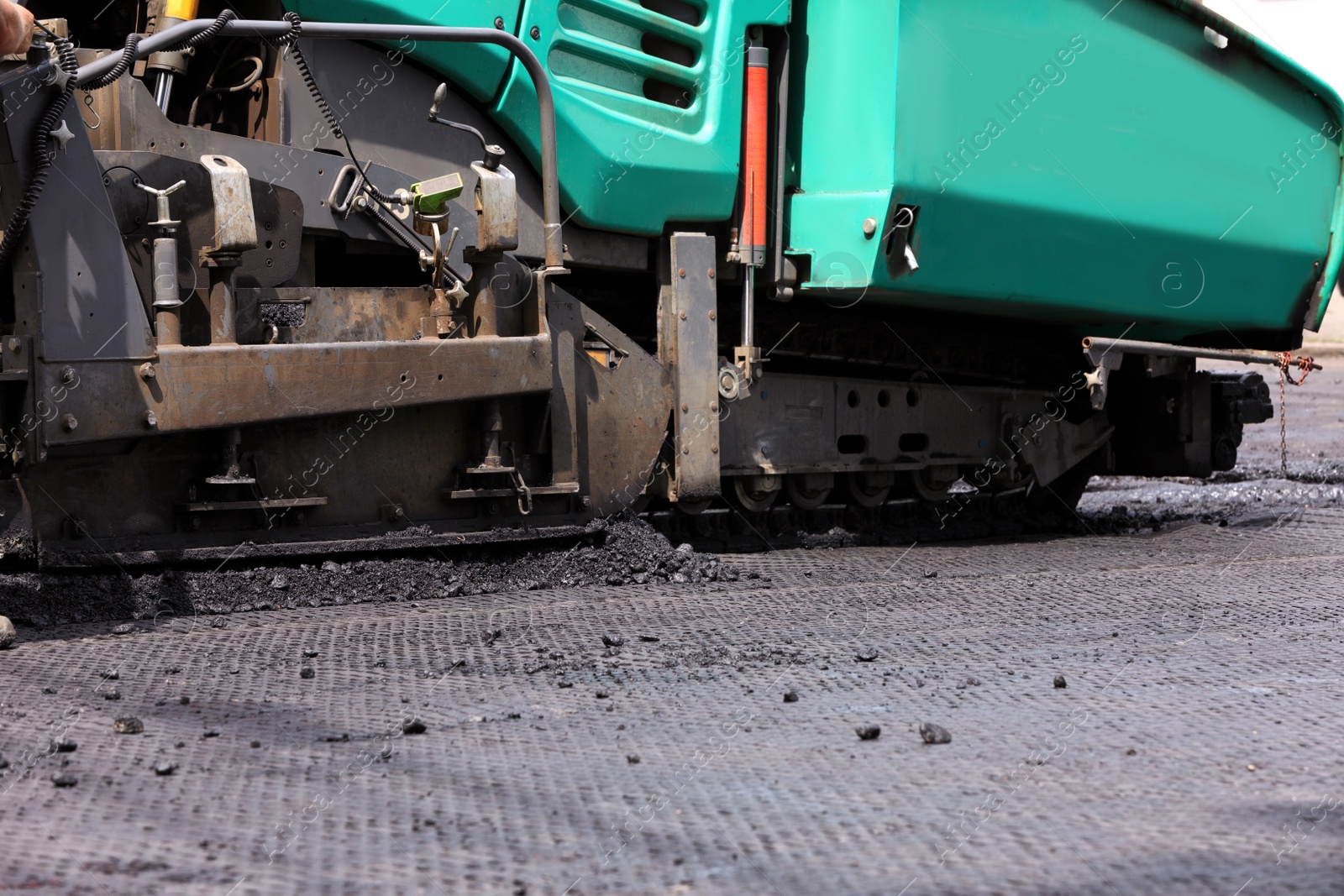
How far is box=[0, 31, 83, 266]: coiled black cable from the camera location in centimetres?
341

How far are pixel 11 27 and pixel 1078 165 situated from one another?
4000 millimetres

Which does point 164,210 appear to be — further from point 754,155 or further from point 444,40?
point 754,155

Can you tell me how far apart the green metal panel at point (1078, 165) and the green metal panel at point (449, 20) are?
1311 mm

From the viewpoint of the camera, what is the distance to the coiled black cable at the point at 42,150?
3.41m

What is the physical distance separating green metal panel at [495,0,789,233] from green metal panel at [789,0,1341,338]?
0.39m

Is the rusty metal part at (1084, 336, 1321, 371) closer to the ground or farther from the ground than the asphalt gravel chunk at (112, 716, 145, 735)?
farther from the ground

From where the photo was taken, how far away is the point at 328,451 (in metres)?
4.16

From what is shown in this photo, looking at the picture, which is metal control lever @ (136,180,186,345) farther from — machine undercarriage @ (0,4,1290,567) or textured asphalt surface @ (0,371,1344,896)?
textured asphalt surface @ (0,371,1344,896)

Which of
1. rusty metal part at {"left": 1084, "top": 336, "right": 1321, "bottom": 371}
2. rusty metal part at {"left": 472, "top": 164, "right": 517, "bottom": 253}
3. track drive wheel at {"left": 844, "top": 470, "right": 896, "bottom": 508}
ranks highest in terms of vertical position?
rusty metal part at {"left": 472, "top": 164, "right": 517, "bottom": 253}

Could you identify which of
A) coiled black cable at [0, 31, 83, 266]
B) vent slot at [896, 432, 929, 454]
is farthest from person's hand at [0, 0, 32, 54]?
vent slot at [896, 432, 929, 454]

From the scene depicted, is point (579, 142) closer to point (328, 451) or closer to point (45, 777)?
point (328, 451)

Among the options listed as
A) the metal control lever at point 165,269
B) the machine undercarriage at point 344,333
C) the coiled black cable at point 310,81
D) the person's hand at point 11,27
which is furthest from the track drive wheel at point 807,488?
the person's hand at point 11,27

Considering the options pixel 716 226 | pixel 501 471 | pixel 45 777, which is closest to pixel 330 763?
pixel 45 777

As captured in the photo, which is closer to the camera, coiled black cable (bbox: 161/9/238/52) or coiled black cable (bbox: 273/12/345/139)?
coiled black cable (bbox: 161/9/238/52)
